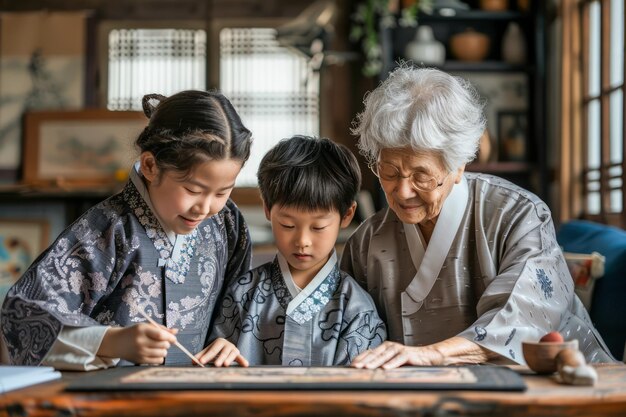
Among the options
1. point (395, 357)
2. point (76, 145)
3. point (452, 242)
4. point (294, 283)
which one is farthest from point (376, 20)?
point (395, 357)

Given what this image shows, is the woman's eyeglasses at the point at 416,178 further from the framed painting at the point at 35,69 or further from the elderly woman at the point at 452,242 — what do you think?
the framed painting at the point at 35,69

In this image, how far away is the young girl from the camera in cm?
189

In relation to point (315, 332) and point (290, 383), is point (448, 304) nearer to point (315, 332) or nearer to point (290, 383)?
point (315, 332)

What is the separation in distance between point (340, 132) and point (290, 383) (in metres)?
4.70

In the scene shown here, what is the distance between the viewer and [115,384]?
1522 mm

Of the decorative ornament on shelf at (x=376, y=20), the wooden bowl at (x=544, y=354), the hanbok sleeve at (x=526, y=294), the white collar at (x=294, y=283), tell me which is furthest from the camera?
the decorative ornament on shelf at (x=376, y=20)

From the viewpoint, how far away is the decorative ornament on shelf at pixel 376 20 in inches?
211

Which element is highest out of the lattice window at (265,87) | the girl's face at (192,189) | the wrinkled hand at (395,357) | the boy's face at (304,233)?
the lattice window at (265,87)

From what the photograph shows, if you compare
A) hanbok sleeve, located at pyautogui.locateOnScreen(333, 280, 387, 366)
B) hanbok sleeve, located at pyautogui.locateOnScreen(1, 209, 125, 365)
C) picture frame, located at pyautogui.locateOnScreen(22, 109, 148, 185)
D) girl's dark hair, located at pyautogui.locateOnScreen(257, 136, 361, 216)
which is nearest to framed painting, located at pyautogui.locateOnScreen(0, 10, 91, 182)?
picture frame, located at pyautogui.locateOnScreen(22, 109, 148, 185)

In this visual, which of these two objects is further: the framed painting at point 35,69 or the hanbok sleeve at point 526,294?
the framed painting at point 35,69

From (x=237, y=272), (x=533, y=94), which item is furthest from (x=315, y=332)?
(x=533, y=94)

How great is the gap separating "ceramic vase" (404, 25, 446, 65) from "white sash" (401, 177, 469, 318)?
3.07 metres

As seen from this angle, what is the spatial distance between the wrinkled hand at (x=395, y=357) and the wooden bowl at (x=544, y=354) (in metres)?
0.24

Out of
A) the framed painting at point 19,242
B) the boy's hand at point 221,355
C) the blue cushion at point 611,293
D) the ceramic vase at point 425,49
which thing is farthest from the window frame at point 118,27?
the boy's hand at point 221,355
